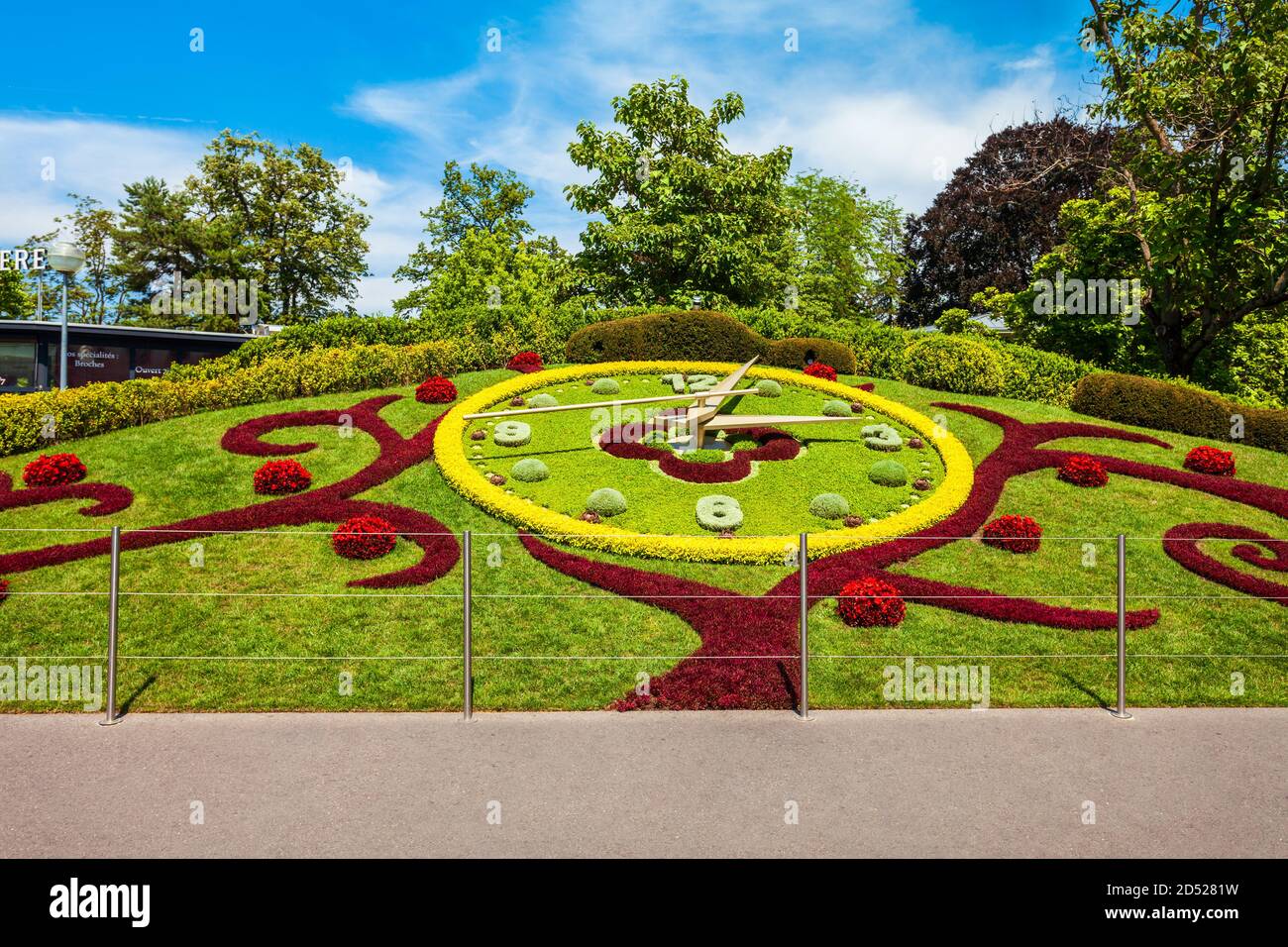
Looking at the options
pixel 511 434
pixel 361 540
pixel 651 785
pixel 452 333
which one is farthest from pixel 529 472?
pixel 452 333

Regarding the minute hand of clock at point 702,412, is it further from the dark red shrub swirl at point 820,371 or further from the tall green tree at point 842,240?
the tall green tree at point 842,240

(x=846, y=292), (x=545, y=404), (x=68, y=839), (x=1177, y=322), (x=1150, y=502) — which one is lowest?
(x=68, y=839)

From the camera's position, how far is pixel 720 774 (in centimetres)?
718

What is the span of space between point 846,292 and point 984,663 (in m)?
40.5

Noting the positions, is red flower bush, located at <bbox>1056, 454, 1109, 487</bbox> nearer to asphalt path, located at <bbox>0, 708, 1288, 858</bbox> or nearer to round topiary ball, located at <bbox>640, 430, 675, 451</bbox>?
round topiary ball, located at <bbox>640, 430, 675, 451</bbox>

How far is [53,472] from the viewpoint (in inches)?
622

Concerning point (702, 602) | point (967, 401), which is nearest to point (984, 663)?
point (702, 602)

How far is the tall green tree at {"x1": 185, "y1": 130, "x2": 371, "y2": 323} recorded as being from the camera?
43594 millimetres

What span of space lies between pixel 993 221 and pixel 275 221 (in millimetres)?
40135

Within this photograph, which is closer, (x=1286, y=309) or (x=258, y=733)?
(x=258, y=733)

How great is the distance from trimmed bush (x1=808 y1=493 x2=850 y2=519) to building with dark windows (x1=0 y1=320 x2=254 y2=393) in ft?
92.0

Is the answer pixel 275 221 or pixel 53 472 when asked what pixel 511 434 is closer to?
pixel 53 472

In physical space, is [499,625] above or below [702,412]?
below

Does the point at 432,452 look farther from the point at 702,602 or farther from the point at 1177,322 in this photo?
the point at 1177,322
